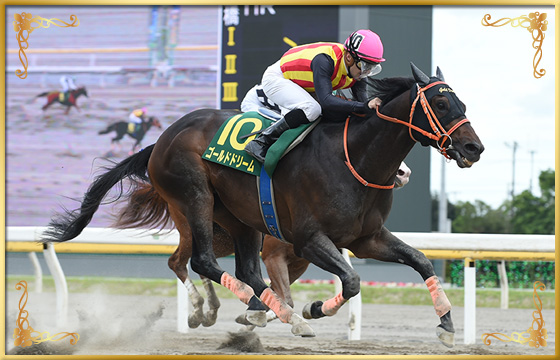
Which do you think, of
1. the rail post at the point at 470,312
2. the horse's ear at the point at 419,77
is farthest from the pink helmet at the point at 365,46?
the rail post at the point at 470,312

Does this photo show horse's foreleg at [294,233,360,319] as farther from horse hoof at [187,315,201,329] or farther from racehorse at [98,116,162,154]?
racehorse at [98,116,162,154]

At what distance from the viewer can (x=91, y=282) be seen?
884cm

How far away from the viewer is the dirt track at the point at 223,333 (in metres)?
4.94

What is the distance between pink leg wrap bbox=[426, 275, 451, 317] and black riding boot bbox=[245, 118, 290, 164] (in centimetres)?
110

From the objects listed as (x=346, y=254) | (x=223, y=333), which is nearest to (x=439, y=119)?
(x=346, y=254)

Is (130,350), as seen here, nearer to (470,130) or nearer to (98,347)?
(98,347)

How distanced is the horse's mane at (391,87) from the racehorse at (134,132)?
6.98m

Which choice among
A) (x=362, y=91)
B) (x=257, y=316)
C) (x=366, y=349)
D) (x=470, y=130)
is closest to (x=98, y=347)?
(x=257, y=316)

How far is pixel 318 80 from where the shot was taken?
13.0 ft

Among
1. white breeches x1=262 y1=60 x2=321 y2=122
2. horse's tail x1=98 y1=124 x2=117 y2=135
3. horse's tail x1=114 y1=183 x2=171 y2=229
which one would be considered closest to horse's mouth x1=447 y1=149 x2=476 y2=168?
white breeches x1=262 y1=60 x2=321 y2=122

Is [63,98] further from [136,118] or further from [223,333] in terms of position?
[223,333]

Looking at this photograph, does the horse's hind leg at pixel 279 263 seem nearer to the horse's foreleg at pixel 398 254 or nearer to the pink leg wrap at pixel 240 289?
the pink leg wrap at pixel 240 289

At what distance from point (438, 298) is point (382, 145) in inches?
33.2

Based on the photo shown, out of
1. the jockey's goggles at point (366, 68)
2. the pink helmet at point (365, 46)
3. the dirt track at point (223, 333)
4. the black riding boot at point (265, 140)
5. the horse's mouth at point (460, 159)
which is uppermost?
the pink helmet at point (365, 46)
